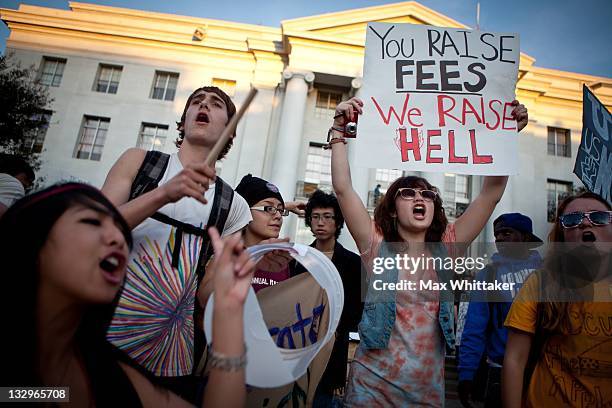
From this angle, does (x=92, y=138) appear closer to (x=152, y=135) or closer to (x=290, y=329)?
(x=152, y=135)

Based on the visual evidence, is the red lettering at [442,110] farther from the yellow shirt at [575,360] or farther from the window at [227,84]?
the window at [227,84]

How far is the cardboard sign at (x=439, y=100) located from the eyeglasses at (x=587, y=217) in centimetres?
46

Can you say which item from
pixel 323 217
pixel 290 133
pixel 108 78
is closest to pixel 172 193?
pixel 323 217

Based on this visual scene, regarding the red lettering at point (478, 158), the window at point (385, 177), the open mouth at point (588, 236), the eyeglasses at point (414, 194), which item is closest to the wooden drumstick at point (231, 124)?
the eyeglasses at point (414, 194)

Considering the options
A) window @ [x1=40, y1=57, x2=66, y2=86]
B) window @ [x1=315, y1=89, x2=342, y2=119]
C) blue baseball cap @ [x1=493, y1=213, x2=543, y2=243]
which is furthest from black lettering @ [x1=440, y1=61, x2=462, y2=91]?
window @ [x1=40, y1=57, x2=66, y2=86]

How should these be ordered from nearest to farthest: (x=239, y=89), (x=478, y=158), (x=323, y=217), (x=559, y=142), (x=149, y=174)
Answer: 1. (x=149, y=174)
2. (x=478, y=158)
3. (x=323, y=217)
4. (x=239, y=89)
5. (x=559, y=142)

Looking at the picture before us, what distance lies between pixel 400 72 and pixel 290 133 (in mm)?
16439

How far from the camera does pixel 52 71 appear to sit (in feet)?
68.3

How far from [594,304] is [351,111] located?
1855 mm

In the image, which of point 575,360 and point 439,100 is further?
point 439,100

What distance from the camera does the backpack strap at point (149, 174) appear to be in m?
1.82

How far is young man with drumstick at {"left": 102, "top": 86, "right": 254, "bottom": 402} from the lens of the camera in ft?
5.01

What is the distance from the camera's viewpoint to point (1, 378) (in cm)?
104

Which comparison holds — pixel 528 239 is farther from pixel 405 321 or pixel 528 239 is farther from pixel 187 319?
pixel 187 319
